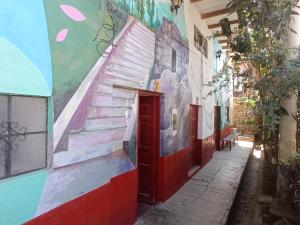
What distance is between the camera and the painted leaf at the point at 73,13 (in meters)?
2.93

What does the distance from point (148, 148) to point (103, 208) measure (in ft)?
7.96

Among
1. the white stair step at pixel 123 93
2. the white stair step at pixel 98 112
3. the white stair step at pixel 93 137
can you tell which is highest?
the white stair step at pixel 123 93

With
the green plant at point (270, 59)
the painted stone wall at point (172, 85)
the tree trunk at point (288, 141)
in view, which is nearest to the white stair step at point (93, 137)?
the painted stone wall at point (172, 85)

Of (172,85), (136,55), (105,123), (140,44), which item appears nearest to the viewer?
(105,123)

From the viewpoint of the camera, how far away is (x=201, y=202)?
6152 millimetres

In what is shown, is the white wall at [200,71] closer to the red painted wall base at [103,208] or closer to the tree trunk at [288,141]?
the tree trunk at [288,141]

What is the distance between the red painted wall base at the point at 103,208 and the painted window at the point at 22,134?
1.85 ft

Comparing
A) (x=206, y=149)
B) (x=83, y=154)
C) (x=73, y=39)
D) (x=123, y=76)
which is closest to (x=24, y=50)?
(x=73, y=39)

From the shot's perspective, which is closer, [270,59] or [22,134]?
[22,134]

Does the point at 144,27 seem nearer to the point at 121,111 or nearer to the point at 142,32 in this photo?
the point at 142,32

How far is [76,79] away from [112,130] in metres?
1.14

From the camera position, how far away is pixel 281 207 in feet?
16.1

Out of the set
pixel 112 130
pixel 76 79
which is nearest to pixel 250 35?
pixel 112 130

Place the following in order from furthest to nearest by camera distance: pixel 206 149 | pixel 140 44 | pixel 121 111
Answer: pixel 206 149 < pixel 140 44 < pixel 121 111
